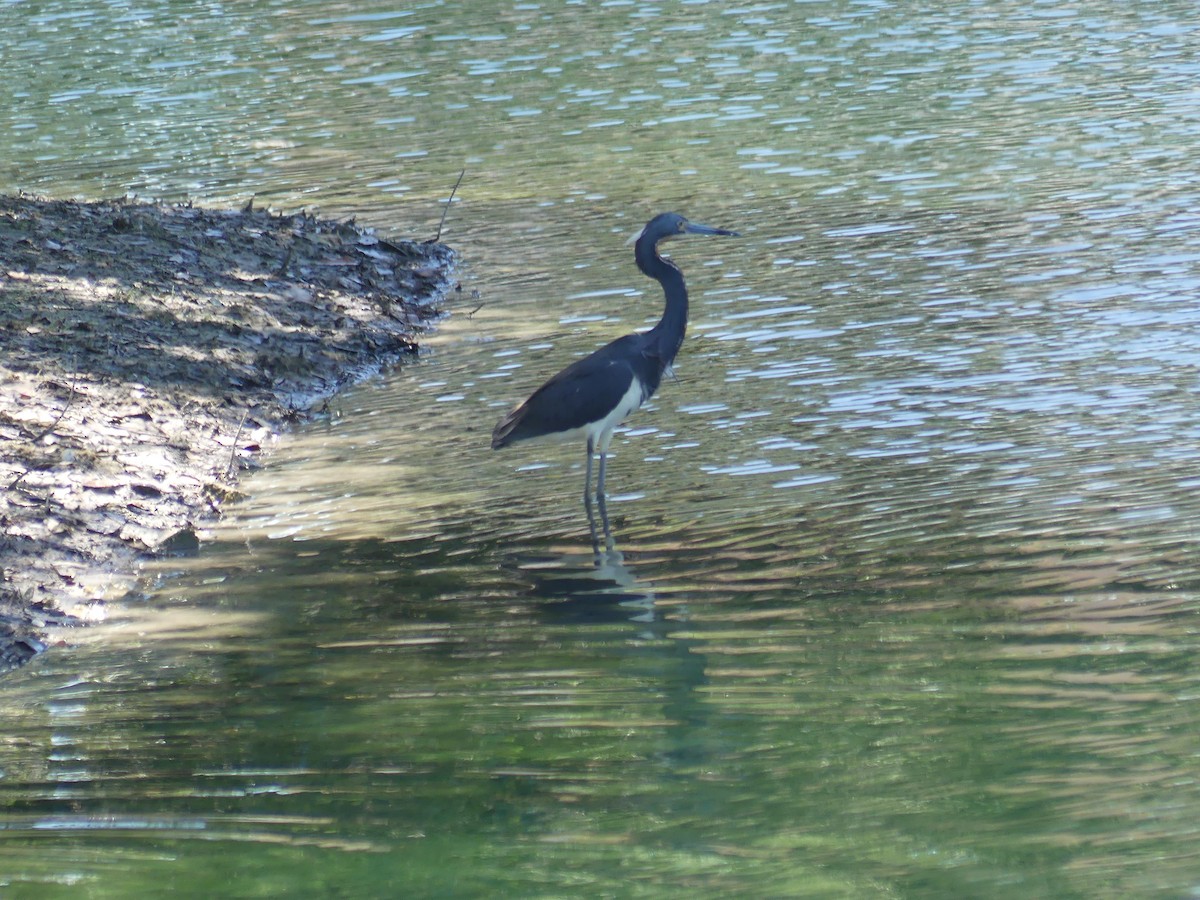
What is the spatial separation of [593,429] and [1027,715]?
15.1 feet

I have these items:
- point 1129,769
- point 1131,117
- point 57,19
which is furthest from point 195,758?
point 57,19

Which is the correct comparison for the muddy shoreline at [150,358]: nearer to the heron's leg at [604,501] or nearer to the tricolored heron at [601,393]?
the tricolored heron at [601,393]

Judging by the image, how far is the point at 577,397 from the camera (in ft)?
36.6

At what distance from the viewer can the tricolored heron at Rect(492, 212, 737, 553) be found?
11.1 metres

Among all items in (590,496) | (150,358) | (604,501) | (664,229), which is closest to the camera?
(604,501)

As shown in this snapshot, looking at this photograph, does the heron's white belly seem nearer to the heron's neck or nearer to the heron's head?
the heron's neck

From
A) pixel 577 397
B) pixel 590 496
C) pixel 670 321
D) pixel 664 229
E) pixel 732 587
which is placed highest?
pixel 664 229

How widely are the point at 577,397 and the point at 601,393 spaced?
16 cm

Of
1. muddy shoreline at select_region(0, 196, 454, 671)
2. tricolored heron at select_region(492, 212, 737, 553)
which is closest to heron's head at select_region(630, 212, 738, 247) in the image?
tricolored heron at select_region(492, 212, 737, 553)

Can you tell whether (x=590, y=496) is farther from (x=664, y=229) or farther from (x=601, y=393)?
(x=664, y=229)

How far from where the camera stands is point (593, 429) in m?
11.2

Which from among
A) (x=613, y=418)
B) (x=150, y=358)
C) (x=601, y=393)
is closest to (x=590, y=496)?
(x=613, y=418)

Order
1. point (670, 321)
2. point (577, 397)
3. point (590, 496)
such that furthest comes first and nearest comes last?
point (670, 321), point (577, 397), point (590, 496)

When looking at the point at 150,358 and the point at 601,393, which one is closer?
the point at 601,393
